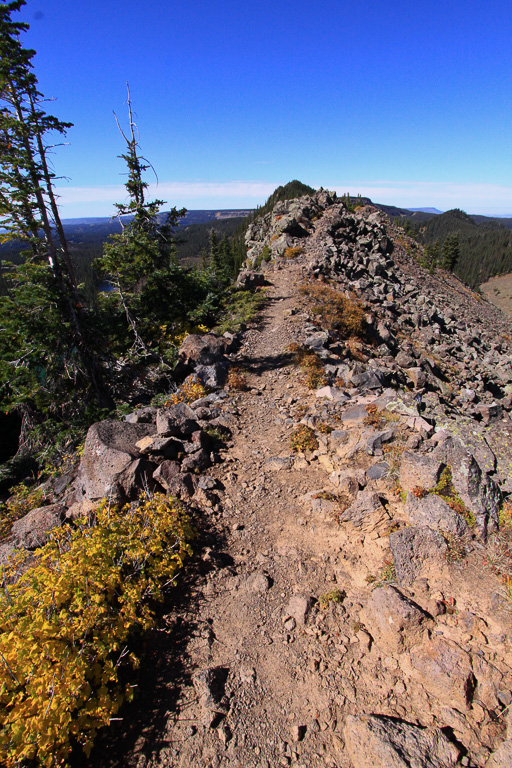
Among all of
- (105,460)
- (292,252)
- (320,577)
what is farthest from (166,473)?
(292,252)

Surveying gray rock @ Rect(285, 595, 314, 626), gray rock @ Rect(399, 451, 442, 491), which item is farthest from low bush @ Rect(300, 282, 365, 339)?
gray rock @ Rect(285, 595, 314, 626)

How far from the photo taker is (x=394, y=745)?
3.65 m

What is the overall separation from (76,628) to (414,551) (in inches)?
192

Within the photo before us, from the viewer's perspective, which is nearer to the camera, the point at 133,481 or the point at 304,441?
the point at 133,481

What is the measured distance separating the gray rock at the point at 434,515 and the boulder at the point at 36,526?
6835 mm

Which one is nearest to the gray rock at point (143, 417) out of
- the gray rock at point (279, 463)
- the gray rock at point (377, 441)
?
the gray rock at point (279, 463)

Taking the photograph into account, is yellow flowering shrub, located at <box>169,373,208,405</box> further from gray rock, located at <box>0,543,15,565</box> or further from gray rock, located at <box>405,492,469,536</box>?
gray rock, located at <box>405,492,469,536</box>

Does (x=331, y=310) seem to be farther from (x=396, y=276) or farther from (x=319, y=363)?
(x=396, y=276)

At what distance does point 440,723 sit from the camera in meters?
3.92

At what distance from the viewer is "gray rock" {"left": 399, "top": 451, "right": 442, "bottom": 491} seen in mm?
6468

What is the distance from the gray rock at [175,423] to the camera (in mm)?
8930

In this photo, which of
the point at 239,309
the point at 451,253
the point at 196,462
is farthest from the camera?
the point at 451,253

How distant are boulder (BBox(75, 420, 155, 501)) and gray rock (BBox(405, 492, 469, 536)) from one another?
18.3 ft

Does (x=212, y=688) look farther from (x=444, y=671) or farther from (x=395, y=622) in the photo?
(x=444, y=671)
